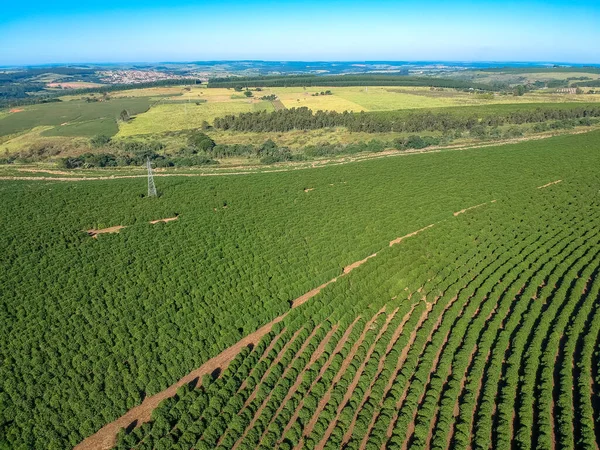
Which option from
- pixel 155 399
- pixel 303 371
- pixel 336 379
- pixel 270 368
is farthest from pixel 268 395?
pixel 155 399

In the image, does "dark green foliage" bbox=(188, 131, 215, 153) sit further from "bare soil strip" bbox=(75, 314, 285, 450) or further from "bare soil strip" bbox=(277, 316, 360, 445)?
"bare soil strip" bbox=(277, 316, 360, 445)

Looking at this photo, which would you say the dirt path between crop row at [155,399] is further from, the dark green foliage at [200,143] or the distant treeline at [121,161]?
the dark green foliage at [200,143]

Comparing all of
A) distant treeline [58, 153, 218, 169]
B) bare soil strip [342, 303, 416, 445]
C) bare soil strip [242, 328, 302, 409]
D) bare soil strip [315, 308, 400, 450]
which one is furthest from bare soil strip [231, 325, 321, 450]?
distant treeline [58, 153, 218, 169]

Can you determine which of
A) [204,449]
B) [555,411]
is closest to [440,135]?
[555,411]

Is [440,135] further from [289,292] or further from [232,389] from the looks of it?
[232,389]

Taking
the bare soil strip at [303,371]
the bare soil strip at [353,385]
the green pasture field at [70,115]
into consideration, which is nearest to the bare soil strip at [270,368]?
the bare soil strip at [303,371]

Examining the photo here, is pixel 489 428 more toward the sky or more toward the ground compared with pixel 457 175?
more toward the ground

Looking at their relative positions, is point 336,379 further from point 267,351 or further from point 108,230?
point 108,230
